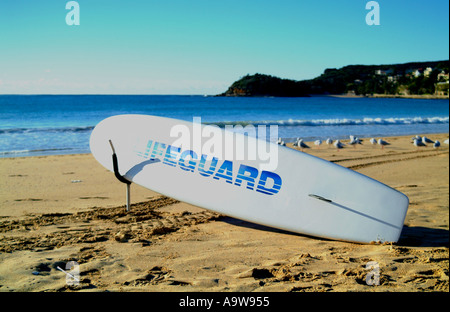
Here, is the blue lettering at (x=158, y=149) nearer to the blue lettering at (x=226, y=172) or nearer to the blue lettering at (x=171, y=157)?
the blue lettering at (x=171, y=157)

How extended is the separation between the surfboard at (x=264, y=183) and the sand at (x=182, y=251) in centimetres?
21

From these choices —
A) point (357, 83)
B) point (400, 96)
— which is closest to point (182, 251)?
point (357, 83)

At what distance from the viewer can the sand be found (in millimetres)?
2578

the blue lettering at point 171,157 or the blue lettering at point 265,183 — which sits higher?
the blue lettering at point 171,157

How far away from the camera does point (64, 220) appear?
13.0 ft

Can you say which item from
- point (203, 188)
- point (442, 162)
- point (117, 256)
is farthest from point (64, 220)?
point (442, 162)

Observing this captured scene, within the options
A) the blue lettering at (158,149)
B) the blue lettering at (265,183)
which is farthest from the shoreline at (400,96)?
the blue lettering at (265,183)

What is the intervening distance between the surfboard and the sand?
0.21 meters

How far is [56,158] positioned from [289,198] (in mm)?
6597

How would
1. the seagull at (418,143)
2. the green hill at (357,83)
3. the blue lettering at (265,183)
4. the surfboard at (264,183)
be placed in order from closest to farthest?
1. the surfboard at (264,183)
2. the blue lettering at (265,183)
3. the seagull at (418,143)
4. the green hill at (357,83)

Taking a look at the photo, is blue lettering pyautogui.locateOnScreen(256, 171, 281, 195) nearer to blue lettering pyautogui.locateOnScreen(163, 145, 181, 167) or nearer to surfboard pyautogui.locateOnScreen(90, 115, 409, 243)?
surfboard pyautogui.locateOnScreen(90, 115, 409, 243)

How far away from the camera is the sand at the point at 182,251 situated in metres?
2.58

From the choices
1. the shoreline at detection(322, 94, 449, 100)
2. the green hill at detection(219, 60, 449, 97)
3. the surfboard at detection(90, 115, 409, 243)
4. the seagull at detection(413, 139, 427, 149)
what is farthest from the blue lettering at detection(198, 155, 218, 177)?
the shoreline at detection(322, 94, 449, 100)
